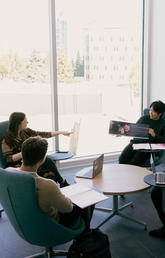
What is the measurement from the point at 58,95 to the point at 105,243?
9.90ft

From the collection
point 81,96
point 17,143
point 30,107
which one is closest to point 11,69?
point 30,107

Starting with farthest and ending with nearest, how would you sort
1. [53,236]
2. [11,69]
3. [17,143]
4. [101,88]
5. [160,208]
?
[101,88]
[11,69]
[17,143]
[160,208]
[53,236]

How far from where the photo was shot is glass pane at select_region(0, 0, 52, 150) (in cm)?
413

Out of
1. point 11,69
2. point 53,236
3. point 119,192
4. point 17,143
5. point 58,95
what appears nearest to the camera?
point 53,236

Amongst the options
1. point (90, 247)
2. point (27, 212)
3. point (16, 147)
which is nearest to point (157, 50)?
point (16, 147)

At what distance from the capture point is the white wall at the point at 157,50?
15.8ft

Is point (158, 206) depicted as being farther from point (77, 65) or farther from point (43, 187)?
point (77, 65)

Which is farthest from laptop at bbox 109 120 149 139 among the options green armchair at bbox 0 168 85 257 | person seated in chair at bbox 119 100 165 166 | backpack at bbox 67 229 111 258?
green armchair at bbox 0 168 85 257

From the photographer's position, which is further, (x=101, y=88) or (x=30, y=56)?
(x=101, y=88)

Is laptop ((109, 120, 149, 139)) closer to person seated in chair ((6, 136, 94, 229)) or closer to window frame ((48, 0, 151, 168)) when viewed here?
window frame ((48, 0, 151, 168))

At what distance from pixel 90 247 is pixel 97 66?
352cm

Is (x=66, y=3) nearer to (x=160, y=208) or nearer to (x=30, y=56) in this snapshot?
(x=30, y=56)

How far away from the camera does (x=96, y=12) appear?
185 inches

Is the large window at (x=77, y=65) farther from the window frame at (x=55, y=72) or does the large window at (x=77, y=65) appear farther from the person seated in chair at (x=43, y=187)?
the person seated in chair at (x=43, y=187)
